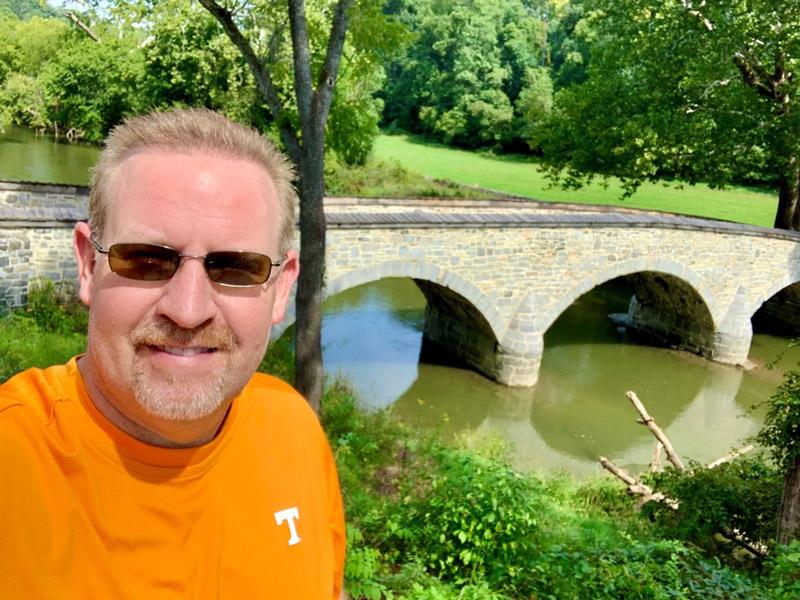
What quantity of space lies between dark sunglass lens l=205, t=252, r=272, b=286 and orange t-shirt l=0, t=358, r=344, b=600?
340 mm

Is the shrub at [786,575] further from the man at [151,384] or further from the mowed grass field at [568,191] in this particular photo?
the mowed grass field at [568,191]

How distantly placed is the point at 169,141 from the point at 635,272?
1657 cm

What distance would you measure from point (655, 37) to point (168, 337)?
18707mm

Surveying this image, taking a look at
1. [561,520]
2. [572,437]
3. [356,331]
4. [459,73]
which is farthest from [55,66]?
[561,520]

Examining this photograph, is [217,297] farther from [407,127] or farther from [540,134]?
[407,127]

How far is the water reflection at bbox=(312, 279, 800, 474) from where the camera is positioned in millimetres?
13641

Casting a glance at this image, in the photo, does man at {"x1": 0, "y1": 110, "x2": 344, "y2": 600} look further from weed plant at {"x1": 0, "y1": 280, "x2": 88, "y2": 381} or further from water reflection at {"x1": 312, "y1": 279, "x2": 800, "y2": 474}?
water reflection at {"x1": 312, "y1": 279, "x2": 800, "y2": 474}

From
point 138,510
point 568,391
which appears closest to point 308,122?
point 138,510

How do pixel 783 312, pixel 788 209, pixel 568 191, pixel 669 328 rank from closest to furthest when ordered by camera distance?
pixel 669 328, pixel 788 209, pixel 783 312, pixel 568 191

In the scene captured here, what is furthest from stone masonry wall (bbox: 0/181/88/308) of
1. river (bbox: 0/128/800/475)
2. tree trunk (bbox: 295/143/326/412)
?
river (bbox: 0/128/800/475)

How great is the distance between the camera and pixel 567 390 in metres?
15.9

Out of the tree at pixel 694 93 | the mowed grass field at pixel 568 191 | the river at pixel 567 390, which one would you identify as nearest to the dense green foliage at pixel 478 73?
the mowed grass field at pixel 568 191

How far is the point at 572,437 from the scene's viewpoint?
1381cm

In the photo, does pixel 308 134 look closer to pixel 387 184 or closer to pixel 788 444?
pixel 788 444
